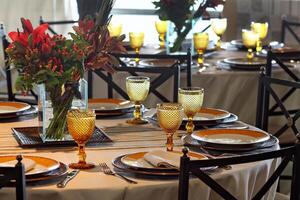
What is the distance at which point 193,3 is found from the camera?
3840mm

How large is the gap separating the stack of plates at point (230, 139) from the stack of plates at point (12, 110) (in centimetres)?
72

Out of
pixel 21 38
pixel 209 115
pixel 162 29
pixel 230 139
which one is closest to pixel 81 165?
pixel 21 38

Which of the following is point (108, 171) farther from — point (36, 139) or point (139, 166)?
point (36, 139)

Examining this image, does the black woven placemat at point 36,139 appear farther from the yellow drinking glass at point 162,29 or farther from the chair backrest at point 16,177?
the yellow drinking glass at point 162,29

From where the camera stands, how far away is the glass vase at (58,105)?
2174mm

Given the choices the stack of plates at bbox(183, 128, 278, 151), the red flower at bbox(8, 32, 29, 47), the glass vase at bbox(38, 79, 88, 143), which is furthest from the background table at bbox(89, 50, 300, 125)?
the red flower at bbox(8, 32, 29, 47)

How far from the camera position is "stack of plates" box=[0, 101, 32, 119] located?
2559mm

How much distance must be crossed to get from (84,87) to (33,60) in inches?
9.2

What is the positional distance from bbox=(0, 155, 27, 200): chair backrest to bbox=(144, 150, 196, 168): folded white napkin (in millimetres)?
449

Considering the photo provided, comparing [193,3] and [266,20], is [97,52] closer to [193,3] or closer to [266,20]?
[193,3]

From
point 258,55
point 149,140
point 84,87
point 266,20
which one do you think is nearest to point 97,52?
point 84,87

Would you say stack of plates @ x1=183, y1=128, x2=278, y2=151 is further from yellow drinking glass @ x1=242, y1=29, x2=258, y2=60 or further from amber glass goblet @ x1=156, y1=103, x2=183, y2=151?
yellow drinking glass @ x1=242, y1=29, x2=258, y2=60

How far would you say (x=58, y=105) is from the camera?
2180mm

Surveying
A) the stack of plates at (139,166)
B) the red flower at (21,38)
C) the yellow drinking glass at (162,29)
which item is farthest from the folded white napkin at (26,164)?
the yellow drinking glass at (162,29)
